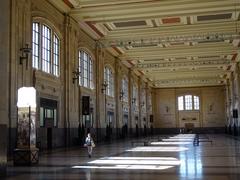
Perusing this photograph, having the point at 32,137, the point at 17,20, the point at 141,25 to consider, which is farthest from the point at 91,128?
the point at 32,137

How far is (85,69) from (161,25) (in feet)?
23.2

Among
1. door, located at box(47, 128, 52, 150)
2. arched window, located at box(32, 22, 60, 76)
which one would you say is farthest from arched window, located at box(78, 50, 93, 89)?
door, located at box(47, 128, 52, 150)

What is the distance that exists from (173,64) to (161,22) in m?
16.0

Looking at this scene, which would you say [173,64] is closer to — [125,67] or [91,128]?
[125,67]

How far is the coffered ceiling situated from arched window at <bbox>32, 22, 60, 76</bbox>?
Result: 2.02 metres

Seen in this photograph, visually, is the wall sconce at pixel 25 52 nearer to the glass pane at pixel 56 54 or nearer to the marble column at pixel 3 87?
the glass pane at pixel 56 54

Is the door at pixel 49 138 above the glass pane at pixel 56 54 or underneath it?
underneath

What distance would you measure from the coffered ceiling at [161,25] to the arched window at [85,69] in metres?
1.93

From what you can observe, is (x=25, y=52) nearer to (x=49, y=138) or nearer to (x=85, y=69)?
(x=49, y=138)

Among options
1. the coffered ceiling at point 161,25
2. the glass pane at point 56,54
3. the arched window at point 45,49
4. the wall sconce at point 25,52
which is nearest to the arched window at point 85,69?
the coffered ceiling at point 161,25

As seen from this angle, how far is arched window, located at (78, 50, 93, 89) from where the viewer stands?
2999 cm

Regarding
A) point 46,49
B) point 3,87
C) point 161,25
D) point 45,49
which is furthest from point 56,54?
point 3,87

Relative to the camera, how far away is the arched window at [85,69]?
2999 cm

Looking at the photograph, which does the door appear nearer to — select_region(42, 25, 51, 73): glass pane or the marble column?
select_region(42, 25, 51, 73): glass pane
